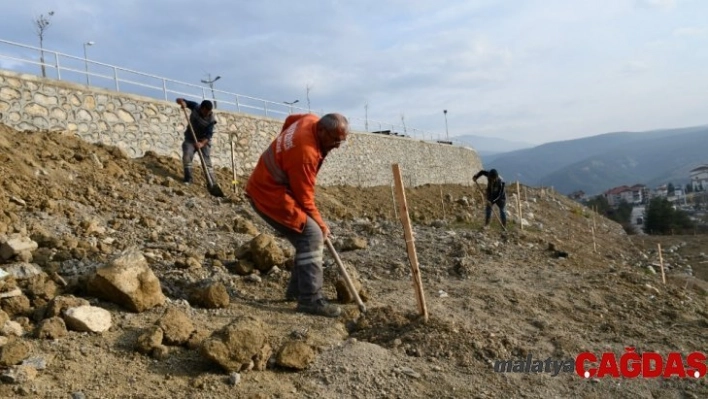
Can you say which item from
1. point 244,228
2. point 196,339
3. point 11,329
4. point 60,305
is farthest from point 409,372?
point 244,228

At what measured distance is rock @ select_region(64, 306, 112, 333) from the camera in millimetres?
2879

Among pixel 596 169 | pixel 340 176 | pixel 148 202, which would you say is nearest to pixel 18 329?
pixel 148 202

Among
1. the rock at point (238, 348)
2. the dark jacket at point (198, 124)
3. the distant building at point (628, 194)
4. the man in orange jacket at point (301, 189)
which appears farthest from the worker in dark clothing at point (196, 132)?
the distant building at point (628, 194)

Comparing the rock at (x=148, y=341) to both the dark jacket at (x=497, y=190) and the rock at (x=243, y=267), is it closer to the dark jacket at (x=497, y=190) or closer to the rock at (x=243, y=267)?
the rock at (x=243, y=267)

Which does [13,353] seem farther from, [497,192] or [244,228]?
[497,192]

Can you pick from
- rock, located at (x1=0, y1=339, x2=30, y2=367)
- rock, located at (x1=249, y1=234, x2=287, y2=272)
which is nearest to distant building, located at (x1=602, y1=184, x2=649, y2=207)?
rock, located at (x1=249, y1=234, x2=287, y2=272)

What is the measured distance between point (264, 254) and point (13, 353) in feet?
7.64

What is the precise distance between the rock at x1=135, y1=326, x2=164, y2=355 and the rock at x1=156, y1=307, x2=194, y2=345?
0.07 meters

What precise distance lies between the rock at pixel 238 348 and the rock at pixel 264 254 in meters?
1.72

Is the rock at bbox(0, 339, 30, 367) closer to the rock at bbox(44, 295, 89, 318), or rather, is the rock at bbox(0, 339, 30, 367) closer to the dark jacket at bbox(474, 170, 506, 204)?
the rock at bbox(44, 295, 89, 318)

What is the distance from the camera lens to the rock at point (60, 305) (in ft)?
9.70

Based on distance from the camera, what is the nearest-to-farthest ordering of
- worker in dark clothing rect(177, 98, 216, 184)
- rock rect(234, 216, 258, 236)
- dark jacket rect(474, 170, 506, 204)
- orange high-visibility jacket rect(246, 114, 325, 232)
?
orange high-visibility jacket rect(246, 114, 325, 232)
rock rect(234, 216, 258, 236)
worker in dark clothing rect(177, 98, 216, 184)
dark jacket rect(474, 170, 506, 204)

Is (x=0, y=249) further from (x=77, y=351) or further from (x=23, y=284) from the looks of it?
(x=77, y=351)

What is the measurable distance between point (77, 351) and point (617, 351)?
366cm
